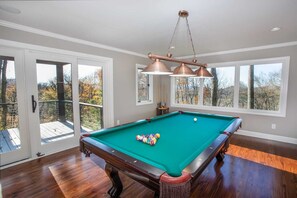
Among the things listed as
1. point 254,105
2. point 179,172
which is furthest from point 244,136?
point 179,172

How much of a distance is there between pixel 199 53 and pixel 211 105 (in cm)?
164

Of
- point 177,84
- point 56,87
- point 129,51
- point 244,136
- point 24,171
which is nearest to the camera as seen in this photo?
point 24,171

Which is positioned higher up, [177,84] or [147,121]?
[177,84]

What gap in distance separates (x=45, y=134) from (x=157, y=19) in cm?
298

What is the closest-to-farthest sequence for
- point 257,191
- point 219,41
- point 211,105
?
point 257,191, point 219,41, point 211,105

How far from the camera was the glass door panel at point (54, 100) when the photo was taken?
287cm

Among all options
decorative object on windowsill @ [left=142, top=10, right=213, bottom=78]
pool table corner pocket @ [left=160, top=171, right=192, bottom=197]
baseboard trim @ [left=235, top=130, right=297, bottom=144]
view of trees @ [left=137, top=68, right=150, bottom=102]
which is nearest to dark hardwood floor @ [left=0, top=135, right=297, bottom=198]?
baseboard trim @ [left=235, top=130, right=297, bottom=144]

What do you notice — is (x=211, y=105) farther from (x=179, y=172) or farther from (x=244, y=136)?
(x=179, y=172)

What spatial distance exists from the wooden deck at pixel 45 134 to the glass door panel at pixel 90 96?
0.79 feet

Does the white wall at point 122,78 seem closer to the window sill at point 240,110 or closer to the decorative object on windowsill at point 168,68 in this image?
the window sill at point 240,110

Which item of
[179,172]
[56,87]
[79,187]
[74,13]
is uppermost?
[74,13]

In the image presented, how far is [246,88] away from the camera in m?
4.06

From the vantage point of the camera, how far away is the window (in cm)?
474

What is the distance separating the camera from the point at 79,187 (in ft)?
6.51
